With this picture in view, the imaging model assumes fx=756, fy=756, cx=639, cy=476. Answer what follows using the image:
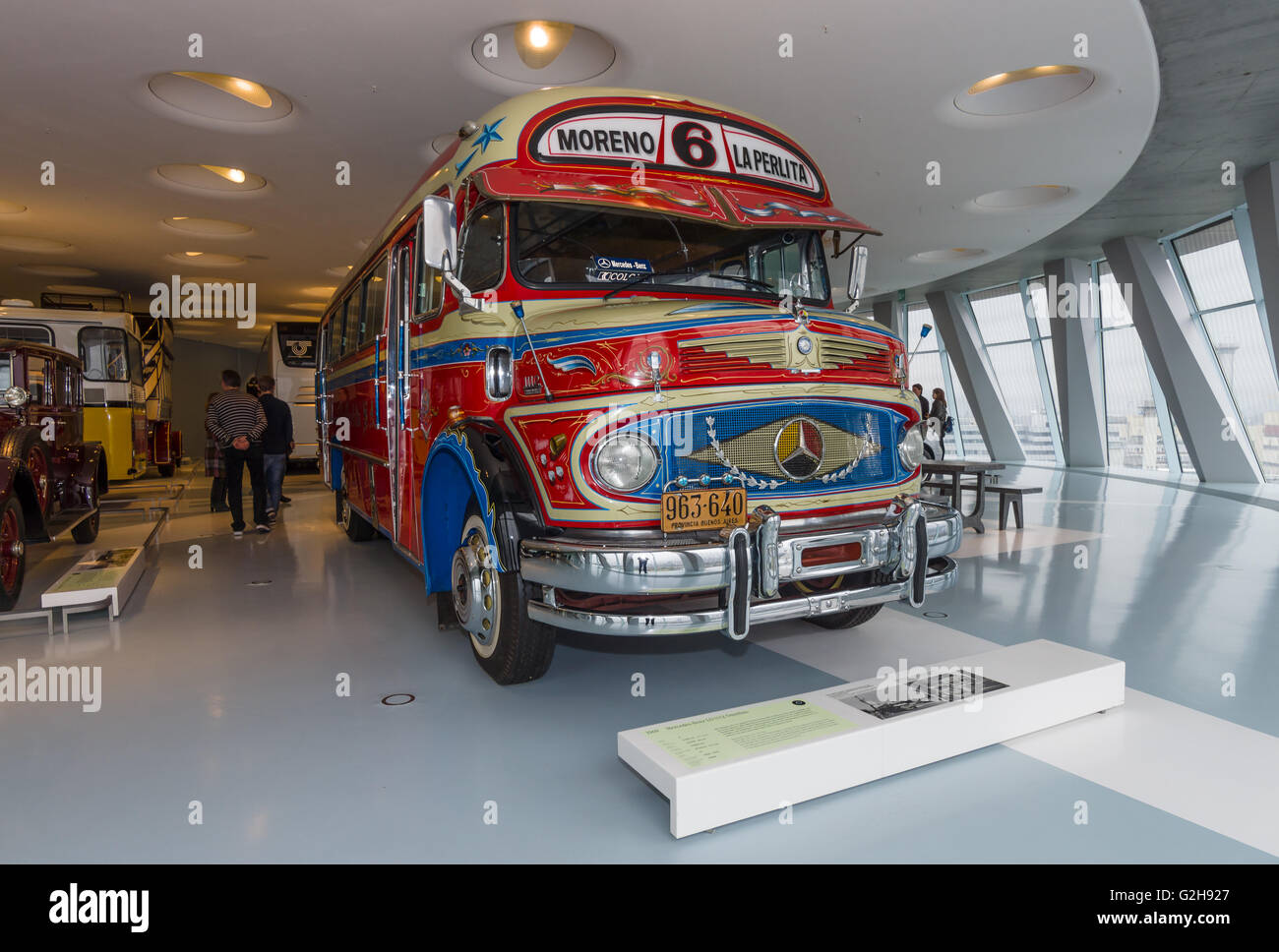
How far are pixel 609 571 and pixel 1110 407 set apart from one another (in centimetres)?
1869

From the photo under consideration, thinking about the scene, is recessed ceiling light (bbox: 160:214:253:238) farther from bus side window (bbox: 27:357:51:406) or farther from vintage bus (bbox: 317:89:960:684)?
vintage bus (bbox: 317:89:960:684)

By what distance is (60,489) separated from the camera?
7.10 m

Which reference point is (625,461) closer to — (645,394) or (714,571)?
(645,394)

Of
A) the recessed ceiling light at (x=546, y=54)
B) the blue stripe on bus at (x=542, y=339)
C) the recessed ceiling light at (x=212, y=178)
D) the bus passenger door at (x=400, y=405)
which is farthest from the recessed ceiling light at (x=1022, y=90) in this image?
the recessed ceiling light at (x=212, y=178)

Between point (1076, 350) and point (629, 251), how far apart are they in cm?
1679

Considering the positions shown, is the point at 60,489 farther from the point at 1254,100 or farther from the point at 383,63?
the point at 1254,100

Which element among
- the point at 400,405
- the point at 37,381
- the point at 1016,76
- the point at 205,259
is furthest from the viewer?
the point at 205,259

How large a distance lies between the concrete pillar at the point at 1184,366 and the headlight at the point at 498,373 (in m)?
15.3

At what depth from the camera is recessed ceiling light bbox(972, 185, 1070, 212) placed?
1198 cm

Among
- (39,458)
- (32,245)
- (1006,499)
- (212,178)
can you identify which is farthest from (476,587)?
(32,245)

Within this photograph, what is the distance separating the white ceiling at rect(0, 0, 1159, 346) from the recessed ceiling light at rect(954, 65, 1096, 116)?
5.8 inches

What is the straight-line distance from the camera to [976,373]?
2091 centimetres
